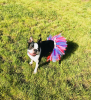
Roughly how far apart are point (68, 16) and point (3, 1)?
191 inches

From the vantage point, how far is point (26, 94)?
3.03m

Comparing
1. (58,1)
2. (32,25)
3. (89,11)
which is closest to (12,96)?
(32,25)

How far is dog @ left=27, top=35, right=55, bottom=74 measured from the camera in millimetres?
3098

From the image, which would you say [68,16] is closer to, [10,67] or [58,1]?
[58,1]

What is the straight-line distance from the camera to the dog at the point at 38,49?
310cm

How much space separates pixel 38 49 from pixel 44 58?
1057 millimetres

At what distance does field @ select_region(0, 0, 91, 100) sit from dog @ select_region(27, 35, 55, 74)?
40 centimetres

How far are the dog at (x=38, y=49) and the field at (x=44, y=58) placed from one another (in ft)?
1.30

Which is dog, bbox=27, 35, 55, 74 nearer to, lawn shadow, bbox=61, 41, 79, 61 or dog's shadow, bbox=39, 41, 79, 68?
dog's shadow, bbox=39, 41, 79, 68

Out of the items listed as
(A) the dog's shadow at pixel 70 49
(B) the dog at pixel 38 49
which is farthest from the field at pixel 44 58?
(B) the dog at pixel 38 49

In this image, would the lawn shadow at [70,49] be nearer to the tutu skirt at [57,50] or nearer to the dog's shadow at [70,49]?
the dog's shadow at [70,49]

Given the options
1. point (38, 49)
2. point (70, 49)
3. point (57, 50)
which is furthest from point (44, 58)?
point (70, 49)

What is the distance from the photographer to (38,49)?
10.3 feet

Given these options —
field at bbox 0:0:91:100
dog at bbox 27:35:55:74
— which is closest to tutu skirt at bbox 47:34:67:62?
dog at bbox 27:35:55:74
